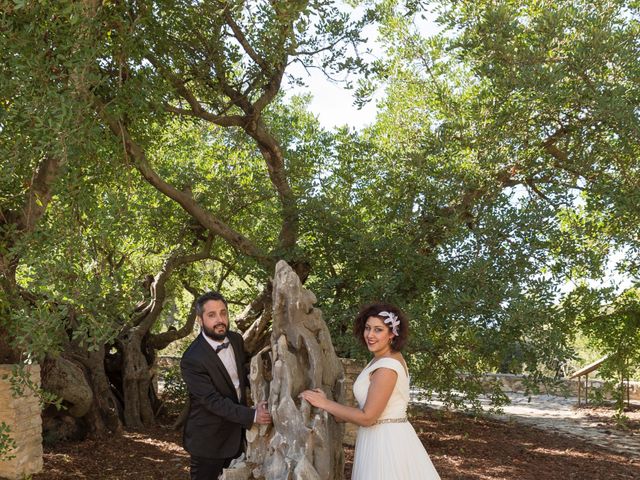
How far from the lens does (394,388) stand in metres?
4.82

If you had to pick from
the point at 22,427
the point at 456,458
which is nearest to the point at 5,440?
the point at 22,427

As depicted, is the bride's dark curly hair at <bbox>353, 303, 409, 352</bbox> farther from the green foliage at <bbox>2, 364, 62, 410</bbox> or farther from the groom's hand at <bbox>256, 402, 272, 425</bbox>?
the green foliage at <bbox>2, 364, 62, 410</bbox>

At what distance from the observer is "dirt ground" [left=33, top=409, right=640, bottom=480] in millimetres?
10016

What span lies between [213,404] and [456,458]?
7209mm

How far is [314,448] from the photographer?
4895 millimetres

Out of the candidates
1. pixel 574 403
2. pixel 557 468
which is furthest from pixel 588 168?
pixel 574 403

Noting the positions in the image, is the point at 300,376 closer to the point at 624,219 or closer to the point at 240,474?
the point at 240,474

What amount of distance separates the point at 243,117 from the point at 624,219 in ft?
17.8

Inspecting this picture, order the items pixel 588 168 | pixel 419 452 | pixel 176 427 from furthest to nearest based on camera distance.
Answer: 1. pixel 176 427
2. pixel 588 168
3. pixel 419 452

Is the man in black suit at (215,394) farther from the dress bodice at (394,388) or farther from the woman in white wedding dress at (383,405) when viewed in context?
the dress bodice at (394,388)

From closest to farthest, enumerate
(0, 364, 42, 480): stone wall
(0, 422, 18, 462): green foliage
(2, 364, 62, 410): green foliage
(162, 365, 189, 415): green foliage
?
(2, 364, 62, 410): green foliage → (0, 422, 18, 462): green foliage → (0, 364, 42, 480): stone wall → (162, 365, 189, 415): green foliage

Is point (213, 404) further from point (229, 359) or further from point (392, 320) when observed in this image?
point (392, 320)

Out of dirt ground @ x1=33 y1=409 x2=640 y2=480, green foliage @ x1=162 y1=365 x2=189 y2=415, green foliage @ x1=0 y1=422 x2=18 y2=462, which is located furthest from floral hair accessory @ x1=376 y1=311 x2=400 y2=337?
green foliage @ x1=162 y1=365 x2=189 y2=415

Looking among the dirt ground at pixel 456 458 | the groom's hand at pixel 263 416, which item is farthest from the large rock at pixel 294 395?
the dirt ground at pixel 456 458
